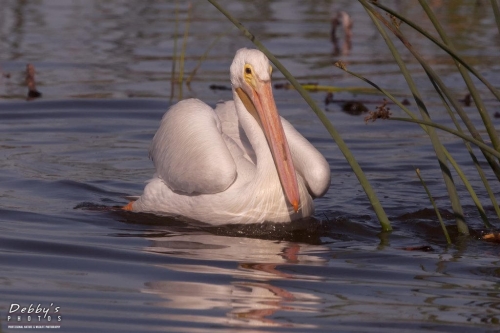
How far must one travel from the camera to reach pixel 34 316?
10.7ft

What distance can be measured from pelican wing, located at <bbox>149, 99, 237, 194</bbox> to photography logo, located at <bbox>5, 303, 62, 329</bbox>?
155 cm

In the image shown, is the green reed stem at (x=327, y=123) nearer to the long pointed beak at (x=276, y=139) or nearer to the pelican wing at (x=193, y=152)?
the long pointed beak at (x=276, y=139)

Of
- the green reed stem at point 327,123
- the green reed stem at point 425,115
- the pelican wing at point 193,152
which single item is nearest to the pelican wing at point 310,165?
the pelican wing at point 193,152

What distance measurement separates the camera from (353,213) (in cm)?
524

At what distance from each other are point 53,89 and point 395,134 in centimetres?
317

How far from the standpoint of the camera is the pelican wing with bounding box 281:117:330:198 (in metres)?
4.88

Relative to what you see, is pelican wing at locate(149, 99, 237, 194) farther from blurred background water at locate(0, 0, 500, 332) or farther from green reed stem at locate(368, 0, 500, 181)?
green reed stem at locate(368, 0, 500, 181)

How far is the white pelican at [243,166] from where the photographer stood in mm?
4785

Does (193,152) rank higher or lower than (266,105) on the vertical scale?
lower

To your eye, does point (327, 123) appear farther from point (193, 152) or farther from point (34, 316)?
point (34, 316)

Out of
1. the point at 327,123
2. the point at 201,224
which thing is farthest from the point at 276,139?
the point at 327,123

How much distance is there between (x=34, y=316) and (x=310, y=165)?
6.59 ft

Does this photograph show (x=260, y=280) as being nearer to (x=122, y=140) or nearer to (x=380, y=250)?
(x=380, y=250)

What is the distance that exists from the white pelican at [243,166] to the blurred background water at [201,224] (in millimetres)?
111
